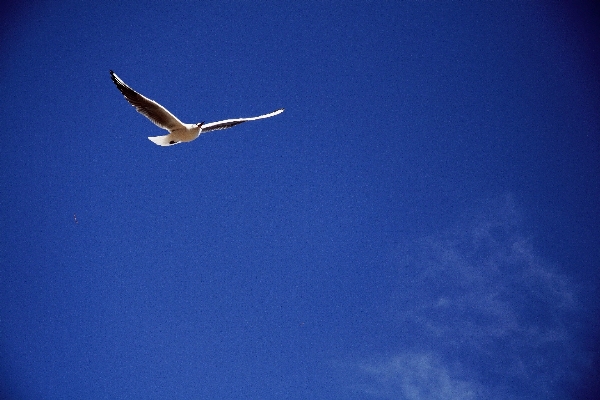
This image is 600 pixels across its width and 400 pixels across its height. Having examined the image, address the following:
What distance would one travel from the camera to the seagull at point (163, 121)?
20.1 ft

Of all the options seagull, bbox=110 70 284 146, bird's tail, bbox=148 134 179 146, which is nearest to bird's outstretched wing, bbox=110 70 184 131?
seagull, bbox=110 70 284 146

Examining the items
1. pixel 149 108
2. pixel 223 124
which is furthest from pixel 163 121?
pixel 223 124

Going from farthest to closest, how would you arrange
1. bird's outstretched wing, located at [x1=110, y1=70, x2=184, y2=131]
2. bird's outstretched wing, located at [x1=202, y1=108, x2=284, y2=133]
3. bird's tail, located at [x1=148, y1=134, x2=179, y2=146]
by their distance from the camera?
bird's outstretched wing, located at [x1=202, y1=108, x2=284, y2=133]
bird's tail, located at [x1=148, y1=134, x2=179, y2=146]
bird's outstretched wing, located at [x1=110, y1=70, x2=184, y2=131]

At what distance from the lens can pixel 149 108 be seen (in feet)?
20.7

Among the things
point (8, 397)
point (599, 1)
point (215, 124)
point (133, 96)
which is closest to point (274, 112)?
point (215, 124)

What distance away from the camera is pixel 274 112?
8.00m

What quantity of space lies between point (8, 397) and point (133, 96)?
17.9 metres

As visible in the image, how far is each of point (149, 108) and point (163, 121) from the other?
334 millimetres

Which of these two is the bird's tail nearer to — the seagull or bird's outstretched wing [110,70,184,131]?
the seagull

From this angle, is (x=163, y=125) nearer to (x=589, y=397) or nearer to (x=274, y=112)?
(x=274, y=112)

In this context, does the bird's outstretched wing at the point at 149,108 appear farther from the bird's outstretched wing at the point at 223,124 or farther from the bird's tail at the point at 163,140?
the bird's outstretched wing at the point at 223,124

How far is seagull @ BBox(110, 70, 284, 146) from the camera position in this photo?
241 inches

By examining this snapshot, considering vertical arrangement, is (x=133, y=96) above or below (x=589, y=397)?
below

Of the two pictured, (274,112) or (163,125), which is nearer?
(163,125)
